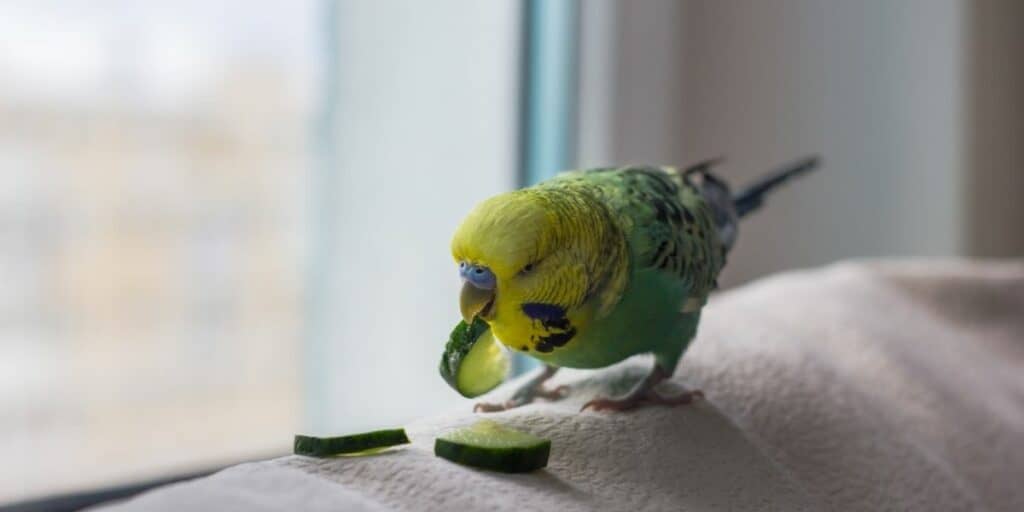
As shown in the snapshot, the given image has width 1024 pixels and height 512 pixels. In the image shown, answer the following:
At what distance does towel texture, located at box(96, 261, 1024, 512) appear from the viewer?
49 cm

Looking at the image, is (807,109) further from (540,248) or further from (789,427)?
(540,248)

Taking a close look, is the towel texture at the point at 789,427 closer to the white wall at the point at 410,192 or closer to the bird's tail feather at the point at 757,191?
the bird's tail feather at the point at 757,191

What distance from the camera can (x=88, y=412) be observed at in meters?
0.89

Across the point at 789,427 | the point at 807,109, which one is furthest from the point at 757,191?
the point at 807,109

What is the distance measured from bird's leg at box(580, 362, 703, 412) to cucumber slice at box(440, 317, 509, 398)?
7 centimetres

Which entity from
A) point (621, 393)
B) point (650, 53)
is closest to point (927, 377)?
point (621, 393)

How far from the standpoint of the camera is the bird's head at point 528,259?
1.71 ft

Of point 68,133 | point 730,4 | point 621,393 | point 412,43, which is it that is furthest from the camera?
point 730,4

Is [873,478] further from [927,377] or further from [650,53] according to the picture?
[650,53]

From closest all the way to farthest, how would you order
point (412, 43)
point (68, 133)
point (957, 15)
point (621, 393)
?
1. point (621, 393)
2. point (68, 133)
3. point (412, 43)
4. point (957, 15)

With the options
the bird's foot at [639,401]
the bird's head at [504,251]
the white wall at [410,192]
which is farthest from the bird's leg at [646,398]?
the white wall at [410,192]

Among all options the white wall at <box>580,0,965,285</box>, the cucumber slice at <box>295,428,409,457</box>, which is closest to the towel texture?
the cucumber slice at <box>295,428,409,457</box>

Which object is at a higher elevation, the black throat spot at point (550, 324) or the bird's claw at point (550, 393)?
the black throat spot at point (550, 324)

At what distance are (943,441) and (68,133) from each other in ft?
2.15
